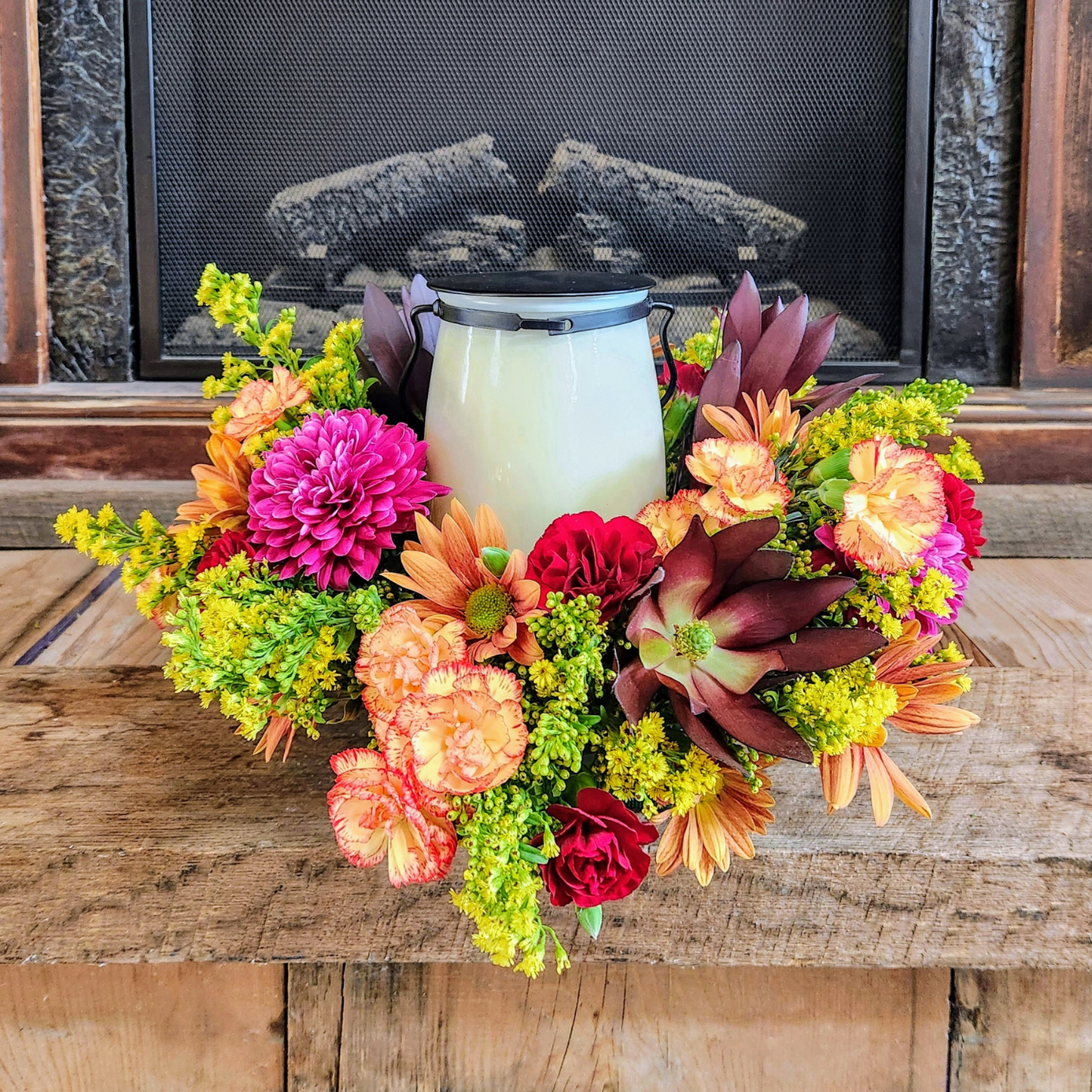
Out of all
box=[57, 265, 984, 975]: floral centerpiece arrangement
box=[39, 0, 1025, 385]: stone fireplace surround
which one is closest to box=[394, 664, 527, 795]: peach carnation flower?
box=[57, 265, 984, 975]: floral centerpiece arrangement

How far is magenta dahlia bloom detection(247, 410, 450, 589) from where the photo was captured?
46 centimetres

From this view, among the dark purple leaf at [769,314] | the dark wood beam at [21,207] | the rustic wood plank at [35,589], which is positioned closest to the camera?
the dark purple leaf at [769,314]

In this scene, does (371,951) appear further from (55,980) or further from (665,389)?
(665,389)

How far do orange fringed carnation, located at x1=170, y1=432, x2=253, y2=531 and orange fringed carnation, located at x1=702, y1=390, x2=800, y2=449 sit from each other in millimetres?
252

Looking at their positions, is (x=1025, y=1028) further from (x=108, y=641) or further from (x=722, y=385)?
(x=108, y=641)

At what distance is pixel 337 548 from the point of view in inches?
18.1

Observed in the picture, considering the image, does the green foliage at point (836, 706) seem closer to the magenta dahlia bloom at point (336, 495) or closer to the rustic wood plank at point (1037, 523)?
the magenta dahlia bloom at point (336, 495)

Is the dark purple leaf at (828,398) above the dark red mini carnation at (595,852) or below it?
above

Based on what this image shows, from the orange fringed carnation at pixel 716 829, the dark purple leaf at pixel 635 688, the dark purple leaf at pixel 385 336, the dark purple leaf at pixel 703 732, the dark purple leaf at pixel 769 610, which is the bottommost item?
the orange fringed carnation at pixel 716 829

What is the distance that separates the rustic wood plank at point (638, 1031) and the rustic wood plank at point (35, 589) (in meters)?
0.36

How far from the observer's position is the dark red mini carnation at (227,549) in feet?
1.66

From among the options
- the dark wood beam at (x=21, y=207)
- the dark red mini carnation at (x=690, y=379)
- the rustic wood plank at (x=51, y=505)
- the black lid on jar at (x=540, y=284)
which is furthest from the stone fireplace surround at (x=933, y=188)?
the black lid on jar at (x=540, y=284)

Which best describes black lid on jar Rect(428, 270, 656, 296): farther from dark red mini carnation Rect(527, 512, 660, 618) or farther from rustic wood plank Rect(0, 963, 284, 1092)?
rustic wood plank Rect(0, 963, 284, 1092)

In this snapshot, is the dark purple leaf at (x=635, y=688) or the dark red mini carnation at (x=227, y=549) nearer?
the dark purple leaf at (x=635, y=688)
